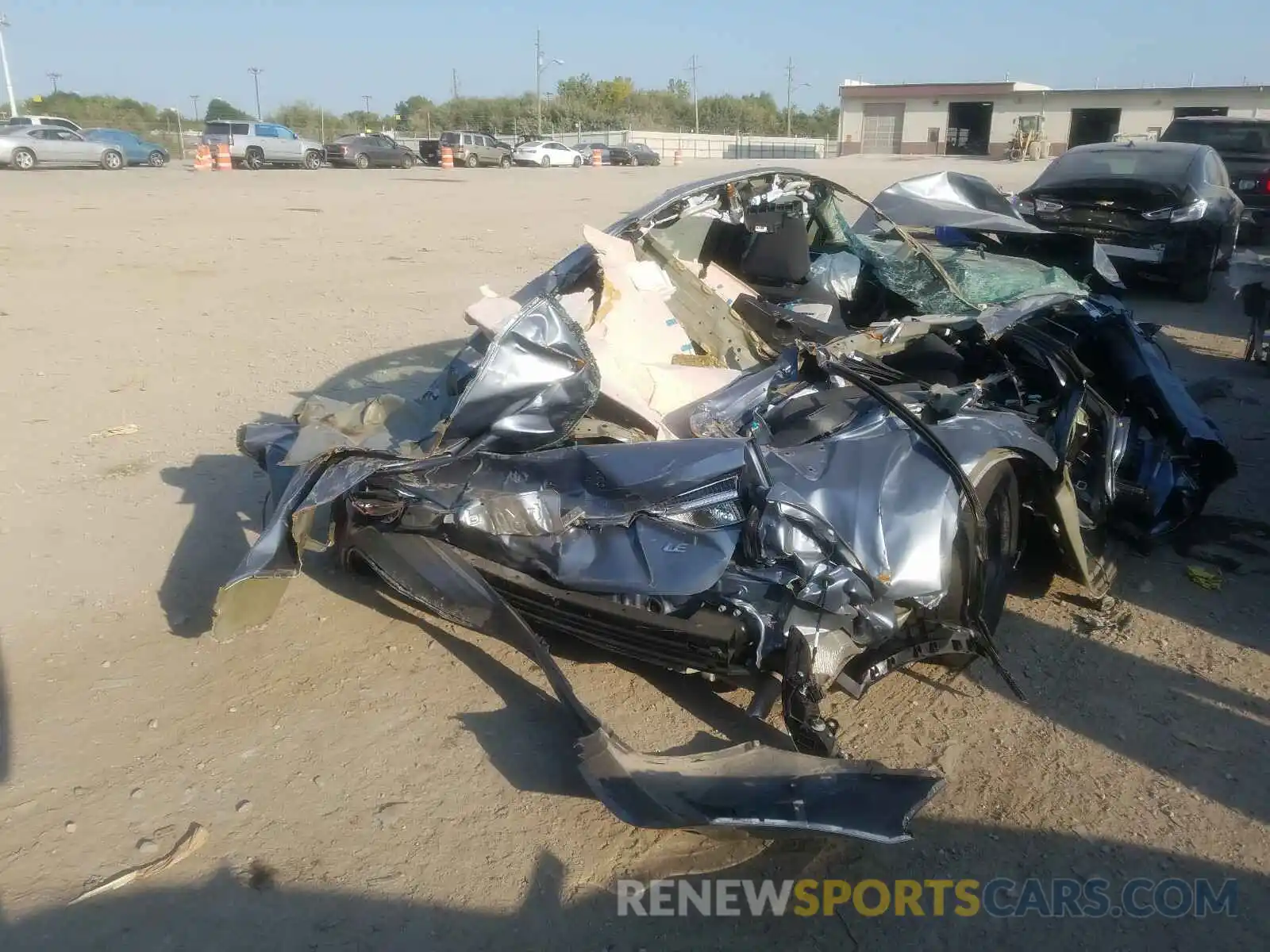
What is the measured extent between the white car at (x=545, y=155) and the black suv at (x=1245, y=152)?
26520 millimetres

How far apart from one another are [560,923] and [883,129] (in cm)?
5542

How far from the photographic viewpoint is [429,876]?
246 centimetres

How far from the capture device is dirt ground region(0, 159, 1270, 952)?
235 centimetres

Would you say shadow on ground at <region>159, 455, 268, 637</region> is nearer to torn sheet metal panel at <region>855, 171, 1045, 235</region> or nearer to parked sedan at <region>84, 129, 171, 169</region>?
torn sheet metal panel at <region>855, 171, 1045, 235</region>

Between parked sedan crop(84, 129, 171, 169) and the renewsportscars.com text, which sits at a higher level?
parked sedan crop(84, 129, 171, 169)

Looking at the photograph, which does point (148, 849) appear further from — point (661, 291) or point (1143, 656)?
point (1143, 656)

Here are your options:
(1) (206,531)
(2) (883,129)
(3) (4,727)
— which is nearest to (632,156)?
(2) (883,129)

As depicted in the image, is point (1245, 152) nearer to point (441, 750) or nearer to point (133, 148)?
point (441, 750)

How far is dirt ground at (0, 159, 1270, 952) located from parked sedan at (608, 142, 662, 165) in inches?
1398

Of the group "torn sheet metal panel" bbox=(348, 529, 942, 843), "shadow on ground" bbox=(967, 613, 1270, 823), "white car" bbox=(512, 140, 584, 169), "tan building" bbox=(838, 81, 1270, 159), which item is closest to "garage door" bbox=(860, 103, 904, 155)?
"tan building" bbox=(838, 81, 1270, 159)

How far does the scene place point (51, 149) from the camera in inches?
1000

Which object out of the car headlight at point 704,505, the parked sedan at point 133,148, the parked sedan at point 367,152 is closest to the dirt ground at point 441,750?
the car headlight at point 704,505

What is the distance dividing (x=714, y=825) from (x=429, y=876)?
777 mm

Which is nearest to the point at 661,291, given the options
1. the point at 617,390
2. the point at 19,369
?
the point at 617,390
